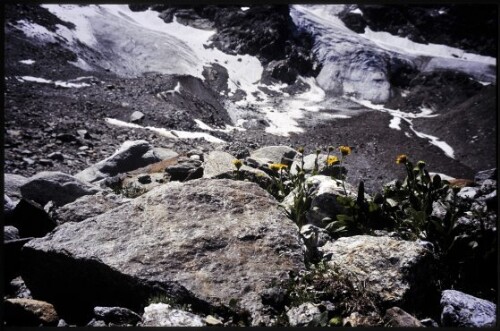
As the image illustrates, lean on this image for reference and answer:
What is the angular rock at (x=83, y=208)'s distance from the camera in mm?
3385

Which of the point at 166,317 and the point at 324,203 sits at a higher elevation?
the point at 324,203

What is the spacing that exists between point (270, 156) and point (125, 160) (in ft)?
5.83

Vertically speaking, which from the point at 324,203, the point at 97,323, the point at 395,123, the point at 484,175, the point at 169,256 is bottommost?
the point at 97,323

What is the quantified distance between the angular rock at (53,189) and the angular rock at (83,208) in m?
0.28

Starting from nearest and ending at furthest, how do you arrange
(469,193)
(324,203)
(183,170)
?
(324,203), (469,193), (183,170)

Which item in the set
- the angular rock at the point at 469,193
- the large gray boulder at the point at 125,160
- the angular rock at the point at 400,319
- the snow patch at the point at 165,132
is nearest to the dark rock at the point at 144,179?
the large gray boulder at the point at 125,160

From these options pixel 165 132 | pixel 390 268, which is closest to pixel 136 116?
pixel 165 132

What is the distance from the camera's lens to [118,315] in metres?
2.54

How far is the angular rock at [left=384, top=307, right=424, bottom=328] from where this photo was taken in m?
2.44

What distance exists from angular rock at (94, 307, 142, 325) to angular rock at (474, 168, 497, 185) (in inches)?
139

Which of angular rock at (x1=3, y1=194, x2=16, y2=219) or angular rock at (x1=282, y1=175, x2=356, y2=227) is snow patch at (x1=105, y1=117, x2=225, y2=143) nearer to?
angular rock at (x1=3, y1=194, x2=16, y2=219)

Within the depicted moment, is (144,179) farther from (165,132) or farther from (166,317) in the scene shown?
(166,317)

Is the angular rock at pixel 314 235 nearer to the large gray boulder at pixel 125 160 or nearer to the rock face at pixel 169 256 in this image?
the rock face at pixel 169 256

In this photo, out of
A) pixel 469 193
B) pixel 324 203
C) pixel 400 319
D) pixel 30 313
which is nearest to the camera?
pixel 400 319
